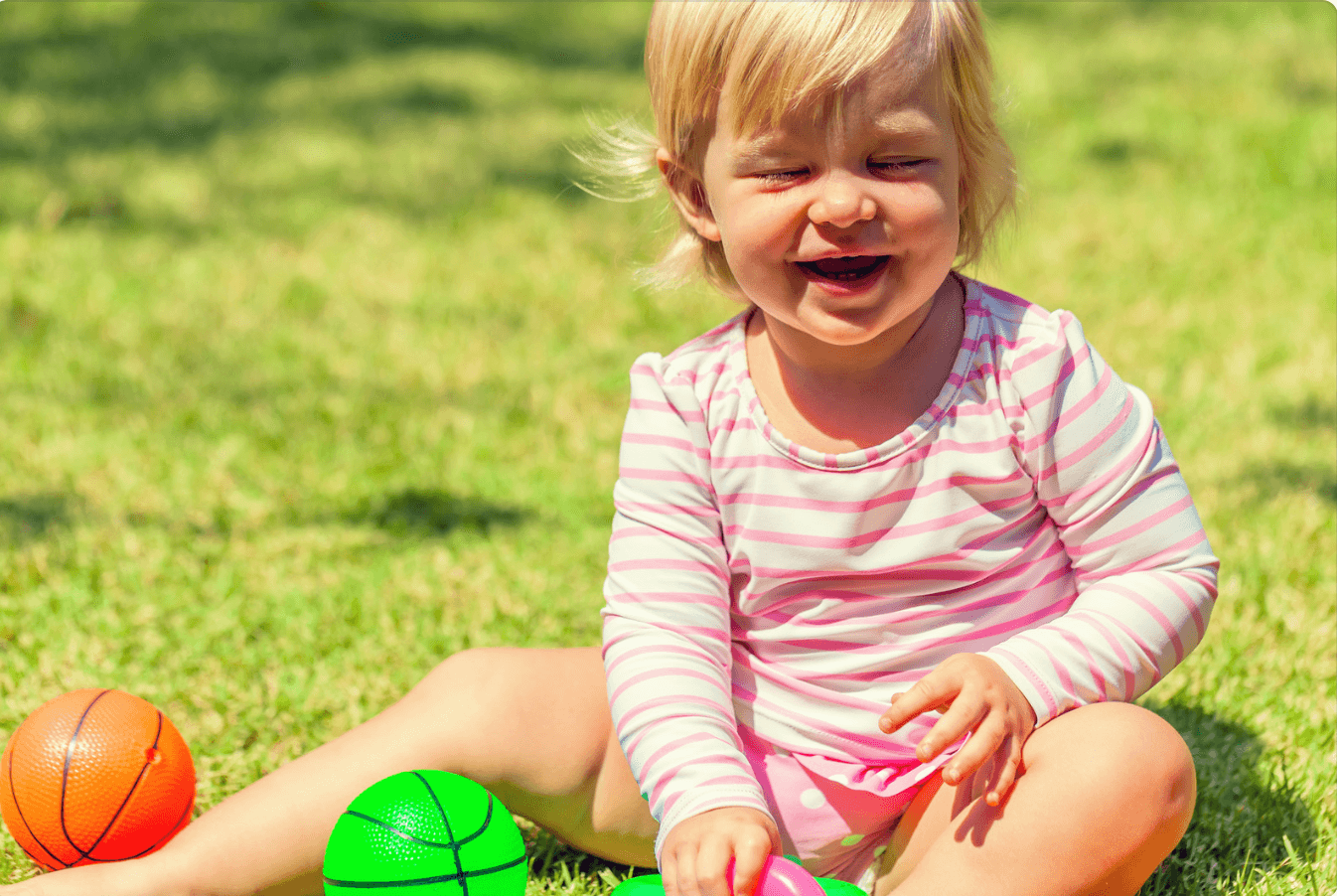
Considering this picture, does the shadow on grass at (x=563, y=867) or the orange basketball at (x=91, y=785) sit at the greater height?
the orange basketball at (x=91, y=785)

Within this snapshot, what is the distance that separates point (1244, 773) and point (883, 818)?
0.76 meters

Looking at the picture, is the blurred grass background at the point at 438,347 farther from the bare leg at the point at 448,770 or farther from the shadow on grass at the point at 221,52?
the bare leg at the point at 448,770

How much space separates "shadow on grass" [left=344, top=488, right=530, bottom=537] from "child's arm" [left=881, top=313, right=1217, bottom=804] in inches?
70.6

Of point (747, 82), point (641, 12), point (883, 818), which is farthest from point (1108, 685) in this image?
point (641, 12)

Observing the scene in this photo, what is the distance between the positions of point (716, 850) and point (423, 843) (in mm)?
403

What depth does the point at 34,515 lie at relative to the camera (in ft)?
11.5

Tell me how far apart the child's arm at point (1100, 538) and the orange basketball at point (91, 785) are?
1.29 meters

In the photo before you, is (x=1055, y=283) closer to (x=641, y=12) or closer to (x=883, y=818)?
(x=883, y=818)

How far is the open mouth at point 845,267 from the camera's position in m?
1.97

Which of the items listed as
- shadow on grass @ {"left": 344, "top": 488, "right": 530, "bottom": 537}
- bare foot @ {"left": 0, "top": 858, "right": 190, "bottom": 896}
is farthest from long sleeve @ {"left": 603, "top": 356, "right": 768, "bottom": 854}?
shadow on grass @ {"left": 344, "top": 488, "right": 530, "bottom": 537}

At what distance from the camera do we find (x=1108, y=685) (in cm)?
193

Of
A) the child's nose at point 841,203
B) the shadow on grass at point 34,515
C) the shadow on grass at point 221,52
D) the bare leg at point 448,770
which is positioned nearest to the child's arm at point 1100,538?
the child's nose at point 841,203

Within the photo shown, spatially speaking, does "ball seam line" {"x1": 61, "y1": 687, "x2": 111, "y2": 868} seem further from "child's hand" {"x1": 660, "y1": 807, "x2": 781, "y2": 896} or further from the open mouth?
the open mouth

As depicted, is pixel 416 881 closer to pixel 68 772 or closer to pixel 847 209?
pixel 68 772
